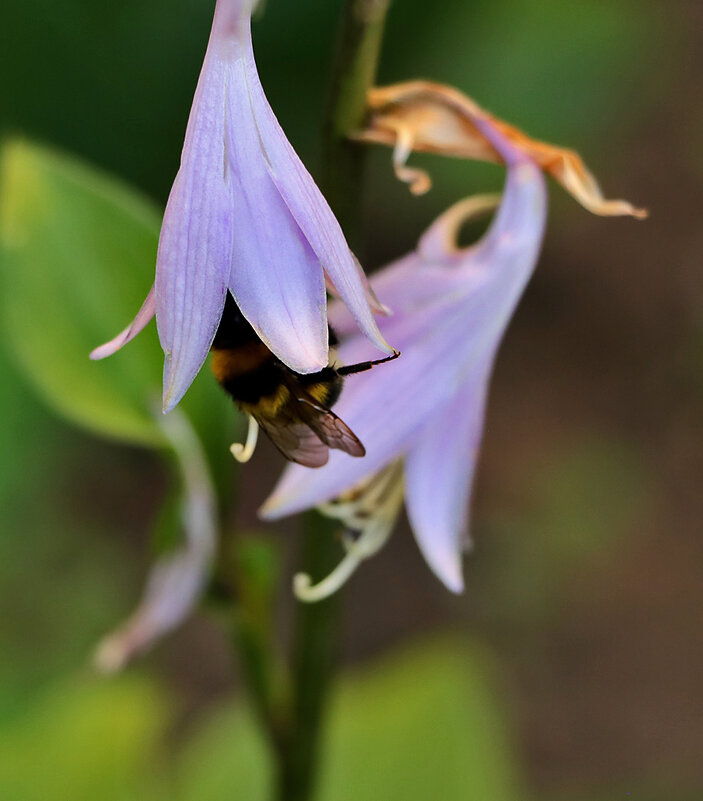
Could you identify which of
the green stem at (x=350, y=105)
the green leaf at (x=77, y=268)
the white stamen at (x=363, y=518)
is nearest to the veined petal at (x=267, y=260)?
the green stem at (x=350, y=105)

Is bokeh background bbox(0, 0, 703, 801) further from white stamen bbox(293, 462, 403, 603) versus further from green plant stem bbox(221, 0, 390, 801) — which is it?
white stamen bbox(293, 462, 403, 603)

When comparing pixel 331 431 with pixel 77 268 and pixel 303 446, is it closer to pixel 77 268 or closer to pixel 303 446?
pixel 303 446

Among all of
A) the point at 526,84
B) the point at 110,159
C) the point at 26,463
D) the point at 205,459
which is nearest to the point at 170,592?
the point at 205,459

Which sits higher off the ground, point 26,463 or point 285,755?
point 285,755

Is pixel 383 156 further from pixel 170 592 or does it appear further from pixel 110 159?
pixel 170 592

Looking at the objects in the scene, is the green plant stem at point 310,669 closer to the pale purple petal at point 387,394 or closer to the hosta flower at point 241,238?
the pale purple petal at point 387,394

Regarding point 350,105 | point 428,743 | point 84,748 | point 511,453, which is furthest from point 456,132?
point 511,453
